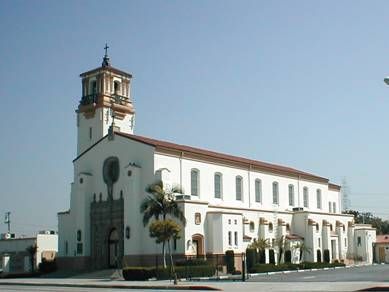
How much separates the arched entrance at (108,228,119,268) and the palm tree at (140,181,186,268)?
7.13 metres

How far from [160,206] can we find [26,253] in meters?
32.3

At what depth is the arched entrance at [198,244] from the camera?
56291 mm

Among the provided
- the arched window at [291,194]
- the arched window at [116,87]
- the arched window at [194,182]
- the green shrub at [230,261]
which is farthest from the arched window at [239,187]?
the arched window at [116,87]

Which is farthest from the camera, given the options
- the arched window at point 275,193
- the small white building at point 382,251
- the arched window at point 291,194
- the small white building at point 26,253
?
the small white building at point 382,251

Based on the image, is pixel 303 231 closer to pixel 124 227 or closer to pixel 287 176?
pixel 287 176

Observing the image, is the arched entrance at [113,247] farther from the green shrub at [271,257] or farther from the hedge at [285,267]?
the green shrub at [271,257]

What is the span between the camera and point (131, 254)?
56.6 metres

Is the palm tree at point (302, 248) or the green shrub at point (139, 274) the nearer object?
the green shrub at point (139, 274)

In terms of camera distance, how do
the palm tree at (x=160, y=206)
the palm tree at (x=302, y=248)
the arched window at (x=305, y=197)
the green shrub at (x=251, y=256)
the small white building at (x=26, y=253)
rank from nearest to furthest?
the palm tree at (x=160, y=206) → the green shrub at (x=251, y=256) → the palm tree at (x=302, y=248) → the small white building at (x=26, y=253) → the arched window at (x=305, y=197)

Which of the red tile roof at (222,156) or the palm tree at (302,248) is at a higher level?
the red tile roof at (222,156)

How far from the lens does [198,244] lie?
186 ft

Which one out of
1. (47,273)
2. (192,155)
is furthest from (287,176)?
(47,273)

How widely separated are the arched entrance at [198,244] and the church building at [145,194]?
3.4 inches

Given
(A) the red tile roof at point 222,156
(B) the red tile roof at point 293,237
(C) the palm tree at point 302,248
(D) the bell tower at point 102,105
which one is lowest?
→ (C) the palm tree at point 302,248
